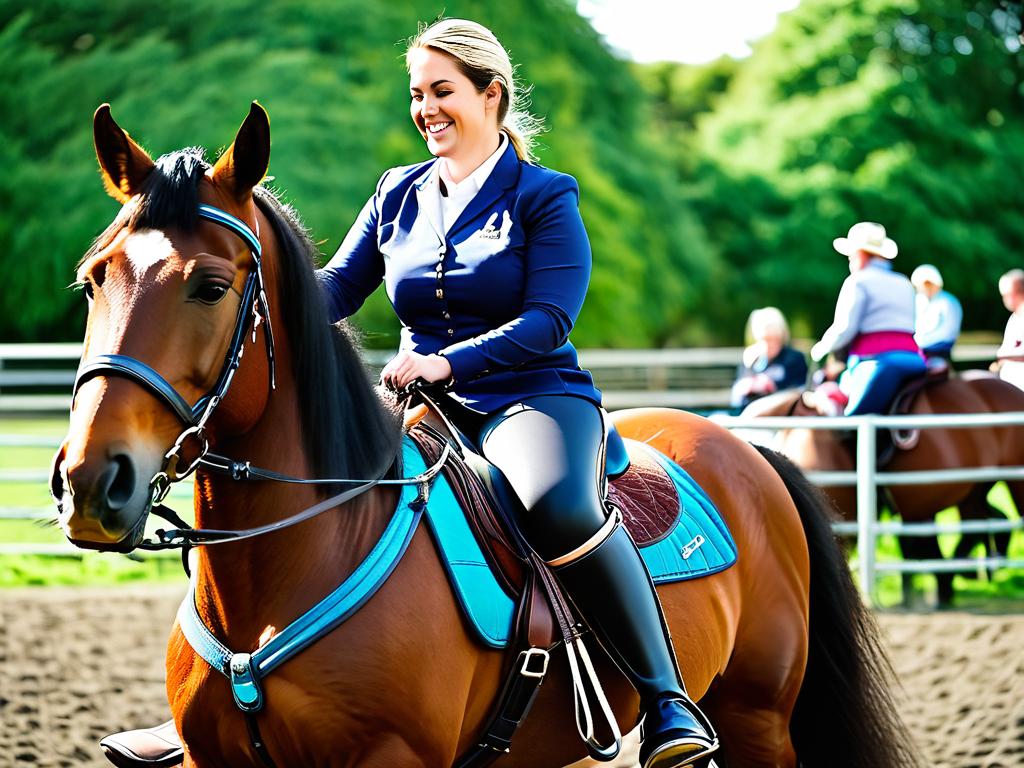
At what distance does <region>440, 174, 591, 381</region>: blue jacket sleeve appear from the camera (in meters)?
2.79

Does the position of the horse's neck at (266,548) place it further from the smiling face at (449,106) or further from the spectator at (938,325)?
the spectator at (938,325)

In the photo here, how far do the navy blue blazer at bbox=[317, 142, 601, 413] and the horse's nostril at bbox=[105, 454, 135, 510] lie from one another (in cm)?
77

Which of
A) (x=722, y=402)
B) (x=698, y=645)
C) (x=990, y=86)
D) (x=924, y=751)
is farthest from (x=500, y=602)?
(x=990, y=86)

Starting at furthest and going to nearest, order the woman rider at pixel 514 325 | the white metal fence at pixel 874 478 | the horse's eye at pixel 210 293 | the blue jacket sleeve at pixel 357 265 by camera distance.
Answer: the white metal fence at pixel 874 478 < the blue jacket sleeve at pixel 357 265 < the woman rider at pixel 514 325 < the horse's eye at pixel 210 293

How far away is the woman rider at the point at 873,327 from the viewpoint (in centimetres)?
838

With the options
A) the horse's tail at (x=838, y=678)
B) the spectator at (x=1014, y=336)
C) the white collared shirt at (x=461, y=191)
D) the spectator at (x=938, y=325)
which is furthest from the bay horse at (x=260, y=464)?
the spectator at (x=938, y=325)

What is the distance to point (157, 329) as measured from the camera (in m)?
2.27

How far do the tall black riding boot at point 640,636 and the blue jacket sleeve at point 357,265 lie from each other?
87cm

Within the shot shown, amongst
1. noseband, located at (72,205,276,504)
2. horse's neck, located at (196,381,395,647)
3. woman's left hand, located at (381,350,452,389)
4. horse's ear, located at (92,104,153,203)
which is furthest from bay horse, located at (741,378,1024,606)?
horse's ear, located at (92,104,153,203)

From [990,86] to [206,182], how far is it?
30974 millimetres

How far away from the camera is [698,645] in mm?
3391

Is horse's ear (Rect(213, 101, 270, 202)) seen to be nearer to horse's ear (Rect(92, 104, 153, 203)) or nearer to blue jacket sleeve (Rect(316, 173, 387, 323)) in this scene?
horse's ear (Rect(92, 104, 153, 203))

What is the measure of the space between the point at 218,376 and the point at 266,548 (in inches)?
16.2

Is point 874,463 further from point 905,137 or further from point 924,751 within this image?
point 905,137
